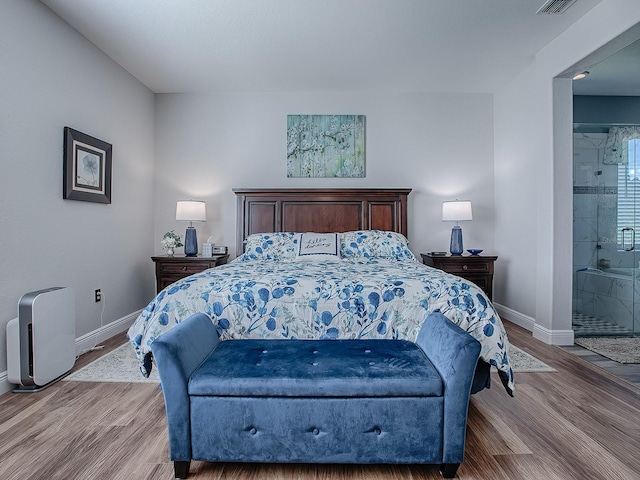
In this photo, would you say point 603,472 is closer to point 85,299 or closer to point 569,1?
point 569,1

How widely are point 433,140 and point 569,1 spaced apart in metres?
1.96

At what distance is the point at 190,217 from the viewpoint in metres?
4.03

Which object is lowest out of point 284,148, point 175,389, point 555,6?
point 175,389

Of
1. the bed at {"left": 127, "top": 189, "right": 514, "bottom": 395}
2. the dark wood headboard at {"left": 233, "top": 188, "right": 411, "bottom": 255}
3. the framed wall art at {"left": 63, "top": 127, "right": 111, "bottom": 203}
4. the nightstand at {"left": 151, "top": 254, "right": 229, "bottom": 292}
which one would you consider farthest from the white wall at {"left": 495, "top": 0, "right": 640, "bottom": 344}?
the framed wall art at {"left": 63, "top": 127, "right": 111, "bottom": 203}

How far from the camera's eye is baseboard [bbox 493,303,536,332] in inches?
147

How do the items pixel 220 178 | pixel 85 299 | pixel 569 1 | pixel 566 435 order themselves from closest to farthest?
pixel 566 435 < pixel 569 1 < pixel 85 299 < pixel 220 178

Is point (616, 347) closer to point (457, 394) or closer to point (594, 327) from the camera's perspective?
point (594, 327)

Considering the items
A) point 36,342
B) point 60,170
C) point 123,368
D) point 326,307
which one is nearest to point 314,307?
point 326,307

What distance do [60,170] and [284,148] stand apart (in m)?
2.34

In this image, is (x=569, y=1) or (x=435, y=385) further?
(x=569, y=1)

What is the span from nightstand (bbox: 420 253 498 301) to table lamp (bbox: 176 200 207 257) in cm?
270

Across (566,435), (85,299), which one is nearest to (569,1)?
(566,435)

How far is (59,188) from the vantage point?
2846 millimetres

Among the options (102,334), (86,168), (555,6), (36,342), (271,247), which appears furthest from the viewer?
(271,247)
